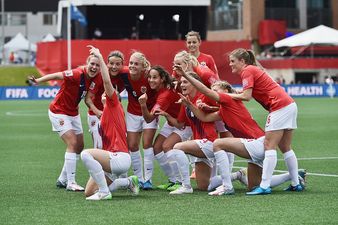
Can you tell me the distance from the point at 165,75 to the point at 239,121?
1387mm

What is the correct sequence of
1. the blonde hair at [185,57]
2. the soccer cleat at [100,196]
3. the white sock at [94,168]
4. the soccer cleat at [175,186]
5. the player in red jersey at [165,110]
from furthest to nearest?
1. the player in red jersey at [165,110]
2. the soccer cleat at [175,186]
3. the blonde hair at [185,57]
4. the soccer cleat at [100,196]
5. the white sock at [94,168]

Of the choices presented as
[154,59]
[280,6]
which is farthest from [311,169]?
[280,6]

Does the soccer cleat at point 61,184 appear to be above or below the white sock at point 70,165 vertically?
below

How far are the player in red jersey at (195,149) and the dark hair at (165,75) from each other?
1.32 ft

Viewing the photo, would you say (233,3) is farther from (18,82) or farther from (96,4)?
(18,82)

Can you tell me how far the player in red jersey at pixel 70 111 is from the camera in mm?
14320

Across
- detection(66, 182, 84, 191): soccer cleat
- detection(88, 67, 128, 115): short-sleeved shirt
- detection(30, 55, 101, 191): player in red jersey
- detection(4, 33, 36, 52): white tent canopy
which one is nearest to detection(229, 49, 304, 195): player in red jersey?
detection(88, 67, 128, 115): short-sleeved shirt

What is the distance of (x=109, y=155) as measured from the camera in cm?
1298

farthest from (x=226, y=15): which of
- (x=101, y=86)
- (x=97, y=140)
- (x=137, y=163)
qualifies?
(x=101, y=86)

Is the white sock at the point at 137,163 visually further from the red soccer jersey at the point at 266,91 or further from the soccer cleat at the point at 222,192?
the red soccer jersey at the point at 266,91

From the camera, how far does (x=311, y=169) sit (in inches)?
672

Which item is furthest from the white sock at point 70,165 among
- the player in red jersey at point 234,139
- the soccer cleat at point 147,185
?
the player in red jersey at point 234,139

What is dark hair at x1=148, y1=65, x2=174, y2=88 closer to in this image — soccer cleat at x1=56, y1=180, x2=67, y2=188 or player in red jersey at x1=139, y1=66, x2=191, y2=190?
player in red jersey at x1=139, y1=66, x2=191, y2=190

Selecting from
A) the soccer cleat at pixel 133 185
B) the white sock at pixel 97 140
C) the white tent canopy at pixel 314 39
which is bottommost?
the soccer cleat at pixel 133 185
